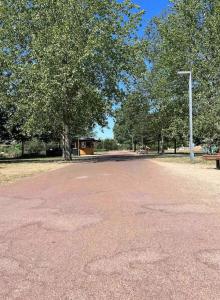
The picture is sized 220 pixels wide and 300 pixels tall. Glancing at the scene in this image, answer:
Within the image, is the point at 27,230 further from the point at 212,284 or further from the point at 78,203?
the point at 212,284

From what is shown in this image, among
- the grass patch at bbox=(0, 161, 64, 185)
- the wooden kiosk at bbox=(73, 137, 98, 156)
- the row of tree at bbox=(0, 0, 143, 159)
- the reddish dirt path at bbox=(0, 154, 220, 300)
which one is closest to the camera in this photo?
the reddish dirt path at bbox=(0, 154, 220, 300)

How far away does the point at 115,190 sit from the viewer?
13680mm

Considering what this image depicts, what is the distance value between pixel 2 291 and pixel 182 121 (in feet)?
120

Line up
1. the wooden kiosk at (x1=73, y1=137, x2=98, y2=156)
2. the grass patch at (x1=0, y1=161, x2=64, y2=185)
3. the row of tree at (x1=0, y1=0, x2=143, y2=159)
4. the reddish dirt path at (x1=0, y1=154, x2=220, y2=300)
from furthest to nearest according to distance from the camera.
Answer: the wooden kiosk at (x1=73, y1=137, x2=98, y2=156) → the row of tree at (x1=0, y1=0, x2=143, y2=159) → the grass patch at (x1=0, y1=161, x2=64, y2=185) → the reddish dirt path at (x1=0, y1=154, x2=220, y2=300)

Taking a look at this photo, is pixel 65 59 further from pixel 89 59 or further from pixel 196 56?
pixel 196 56

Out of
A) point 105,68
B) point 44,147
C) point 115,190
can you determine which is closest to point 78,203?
point 115,190

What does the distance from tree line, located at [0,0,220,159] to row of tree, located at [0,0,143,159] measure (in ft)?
0.24

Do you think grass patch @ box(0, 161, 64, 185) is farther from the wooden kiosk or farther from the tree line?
the wooden kiosk

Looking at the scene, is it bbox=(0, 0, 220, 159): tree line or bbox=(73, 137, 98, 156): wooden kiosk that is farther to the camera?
bbox=(73, 137, 98, 156): wooden kiosk

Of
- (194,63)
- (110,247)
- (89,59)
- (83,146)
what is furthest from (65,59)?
(83,146)

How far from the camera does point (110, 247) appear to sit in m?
6.69

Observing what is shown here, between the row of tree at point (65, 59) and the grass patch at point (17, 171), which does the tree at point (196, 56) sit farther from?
the grass patch at point (17, 171)

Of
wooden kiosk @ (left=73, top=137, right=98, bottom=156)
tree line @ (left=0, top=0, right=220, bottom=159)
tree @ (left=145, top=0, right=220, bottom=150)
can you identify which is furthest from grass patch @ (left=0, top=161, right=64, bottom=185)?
wooden kiosk @ (left=73, top=137, right=98, bottom=156)

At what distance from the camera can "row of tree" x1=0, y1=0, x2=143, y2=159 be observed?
33969 millimetres
